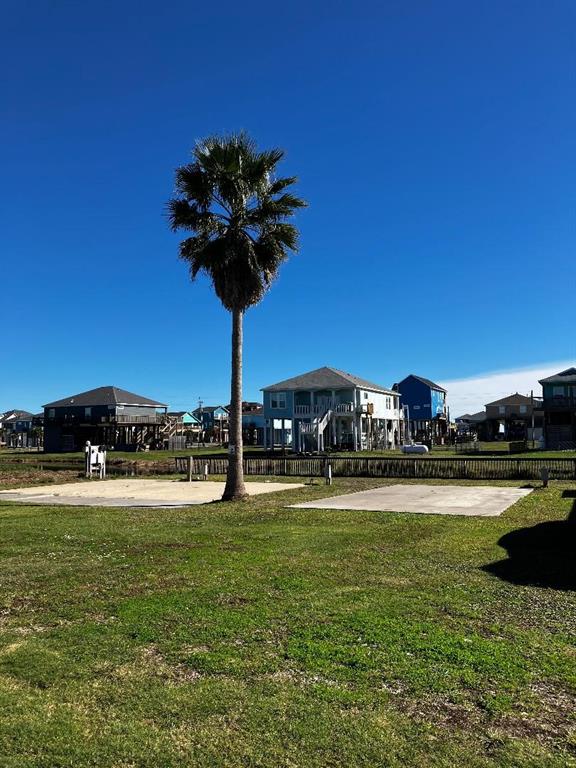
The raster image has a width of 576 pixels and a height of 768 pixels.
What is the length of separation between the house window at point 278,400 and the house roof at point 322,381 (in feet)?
2.13

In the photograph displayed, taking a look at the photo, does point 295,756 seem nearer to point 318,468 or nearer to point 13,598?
point 13,598

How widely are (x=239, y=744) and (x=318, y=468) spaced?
86.6 feet

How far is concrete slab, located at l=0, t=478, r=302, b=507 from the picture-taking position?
19.7 m

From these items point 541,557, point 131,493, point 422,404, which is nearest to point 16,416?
point 422,404

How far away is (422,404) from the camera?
267ft

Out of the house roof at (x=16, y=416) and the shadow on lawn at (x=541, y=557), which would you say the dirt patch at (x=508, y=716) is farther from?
the house roof at (x=16, y=416)

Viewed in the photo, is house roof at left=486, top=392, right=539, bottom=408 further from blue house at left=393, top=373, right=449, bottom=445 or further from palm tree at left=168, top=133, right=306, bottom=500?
palm tree at left=168, top=133, right=306, bottom=500

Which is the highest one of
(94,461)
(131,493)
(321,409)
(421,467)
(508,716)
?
(321,409)

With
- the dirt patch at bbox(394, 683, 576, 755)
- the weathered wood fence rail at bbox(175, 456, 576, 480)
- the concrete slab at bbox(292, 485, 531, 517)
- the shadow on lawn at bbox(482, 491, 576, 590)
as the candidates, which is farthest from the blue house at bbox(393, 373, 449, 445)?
the dirt patch at bbox(394, 683, 576, 755)

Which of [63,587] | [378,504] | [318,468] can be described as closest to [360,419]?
[318,468]

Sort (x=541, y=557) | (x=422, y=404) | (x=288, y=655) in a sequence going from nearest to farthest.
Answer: (x=288, y=655), (x=541, y=557), (x=422, y=404)

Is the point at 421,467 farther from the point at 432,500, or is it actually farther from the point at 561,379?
the point at 561,379

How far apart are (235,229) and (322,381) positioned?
38.4 metres

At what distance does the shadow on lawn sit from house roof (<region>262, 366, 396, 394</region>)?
1686 inches
